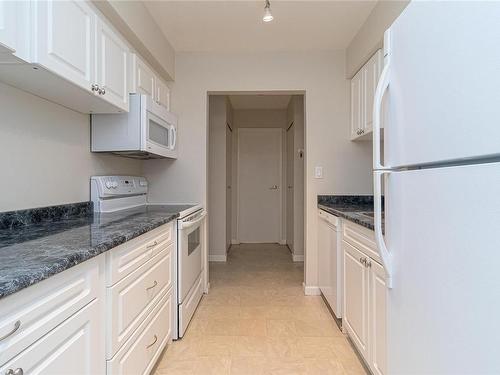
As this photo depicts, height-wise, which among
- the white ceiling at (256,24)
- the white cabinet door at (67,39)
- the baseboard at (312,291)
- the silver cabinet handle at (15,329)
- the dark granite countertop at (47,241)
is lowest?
the baseboard at (312,291)

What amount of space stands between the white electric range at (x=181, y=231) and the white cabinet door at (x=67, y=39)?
864 mm

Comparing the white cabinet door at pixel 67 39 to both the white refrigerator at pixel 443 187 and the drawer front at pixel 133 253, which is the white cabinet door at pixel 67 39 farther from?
the white refrigerator at pixel 443 187

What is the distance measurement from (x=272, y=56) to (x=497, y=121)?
8.29ft

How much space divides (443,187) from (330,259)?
69.9 inches

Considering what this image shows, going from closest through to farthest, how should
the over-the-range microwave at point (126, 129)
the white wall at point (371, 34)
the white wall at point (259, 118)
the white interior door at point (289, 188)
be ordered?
1. the white wall at point (371, 34)
2. the over-the-range microwave at point (126, 129)
3. the white interior door at point (289, 188)
4. the white wall at point (259, 118)

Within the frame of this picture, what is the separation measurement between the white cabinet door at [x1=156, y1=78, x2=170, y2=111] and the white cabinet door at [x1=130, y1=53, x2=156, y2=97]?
0.28 ft

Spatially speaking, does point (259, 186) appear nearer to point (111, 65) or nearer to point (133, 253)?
point (111, 65)

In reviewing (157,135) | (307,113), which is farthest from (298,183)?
(157,135)

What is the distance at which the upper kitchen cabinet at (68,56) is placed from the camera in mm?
1090

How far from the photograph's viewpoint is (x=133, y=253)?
4.33 ft

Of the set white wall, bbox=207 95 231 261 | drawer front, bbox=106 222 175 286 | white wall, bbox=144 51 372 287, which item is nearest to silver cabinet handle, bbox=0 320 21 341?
drawer front, bbox=106 222 175 286

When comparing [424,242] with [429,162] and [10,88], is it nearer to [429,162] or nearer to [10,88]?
[429,162]

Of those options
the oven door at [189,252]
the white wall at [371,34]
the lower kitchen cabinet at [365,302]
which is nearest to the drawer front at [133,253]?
the oven door at [189,252]

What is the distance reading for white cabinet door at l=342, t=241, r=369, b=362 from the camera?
62.7 inches
